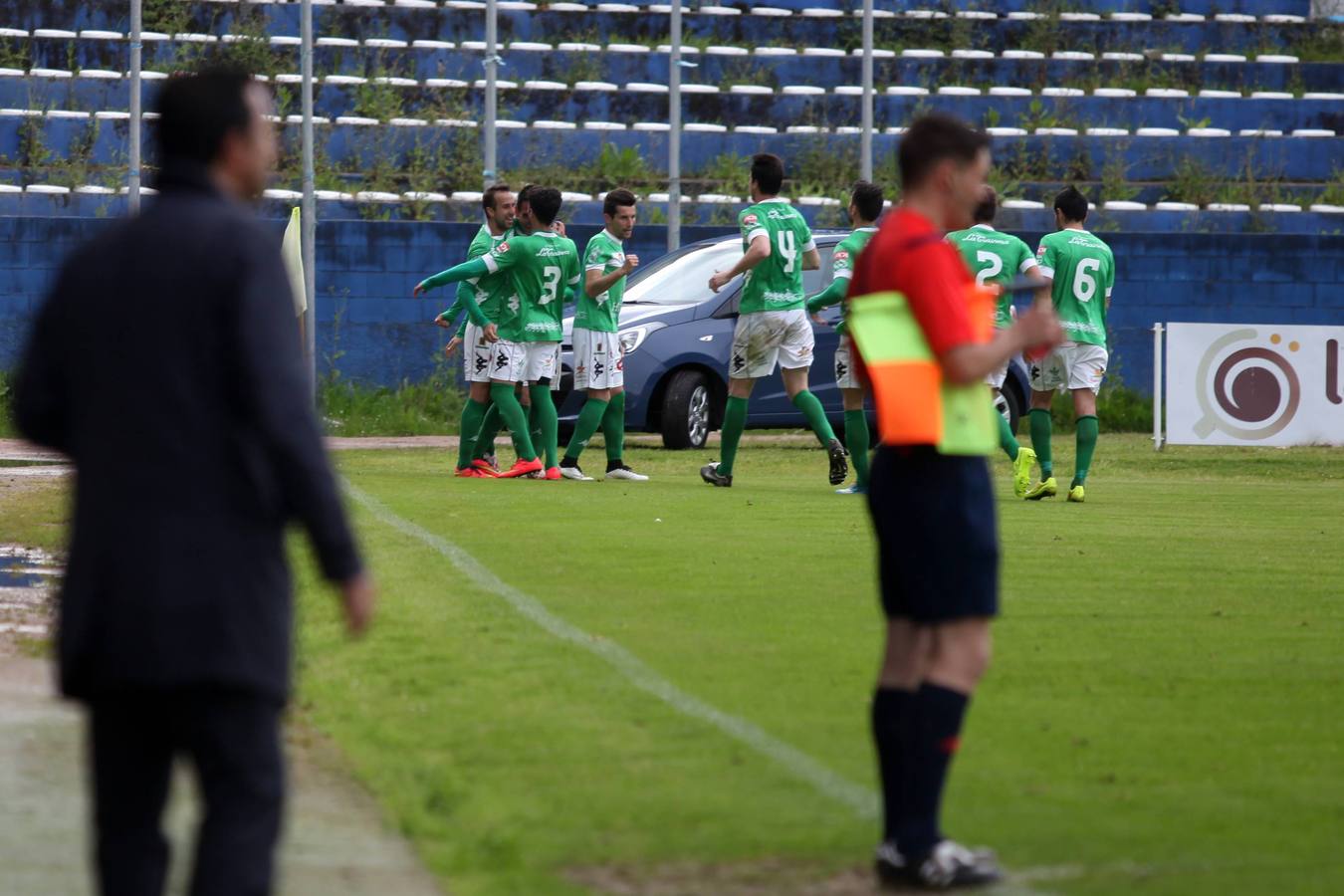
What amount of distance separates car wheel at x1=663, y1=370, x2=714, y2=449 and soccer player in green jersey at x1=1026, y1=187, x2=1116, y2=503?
524 centimetres

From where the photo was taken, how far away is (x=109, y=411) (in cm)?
347

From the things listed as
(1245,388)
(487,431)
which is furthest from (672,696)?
(1245,388)

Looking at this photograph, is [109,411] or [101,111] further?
[101,111]

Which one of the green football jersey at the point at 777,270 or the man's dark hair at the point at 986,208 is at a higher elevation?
the man's dark hair at the point at 986,208

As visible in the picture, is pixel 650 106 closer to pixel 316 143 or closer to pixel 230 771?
pixel 316 143

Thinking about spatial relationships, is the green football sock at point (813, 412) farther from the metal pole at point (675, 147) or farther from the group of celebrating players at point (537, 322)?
the metal pole at point (675, 147)

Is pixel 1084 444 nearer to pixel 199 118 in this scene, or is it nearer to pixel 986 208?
pixel 986 208

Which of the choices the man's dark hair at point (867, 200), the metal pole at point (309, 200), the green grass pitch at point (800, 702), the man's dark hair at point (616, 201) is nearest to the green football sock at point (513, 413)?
the man's dark hair at point (616, 201)

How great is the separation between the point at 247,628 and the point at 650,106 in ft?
97.5

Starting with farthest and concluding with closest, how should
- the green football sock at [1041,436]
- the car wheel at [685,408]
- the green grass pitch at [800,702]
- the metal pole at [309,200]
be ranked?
the metal pole at [309,200], the car wheel at [685,408], the green football sock at [1041,436], the green grass pitch at [800,702]

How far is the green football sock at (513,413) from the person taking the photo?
15.5 metres

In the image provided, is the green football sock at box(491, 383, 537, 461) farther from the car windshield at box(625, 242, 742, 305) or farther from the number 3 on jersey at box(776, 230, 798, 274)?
the car windshield at box(625, 242, 742, 305)

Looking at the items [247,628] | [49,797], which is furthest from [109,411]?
[49,797]

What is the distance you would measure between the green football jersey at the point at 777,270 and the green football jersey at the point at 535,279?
1.50 metres
